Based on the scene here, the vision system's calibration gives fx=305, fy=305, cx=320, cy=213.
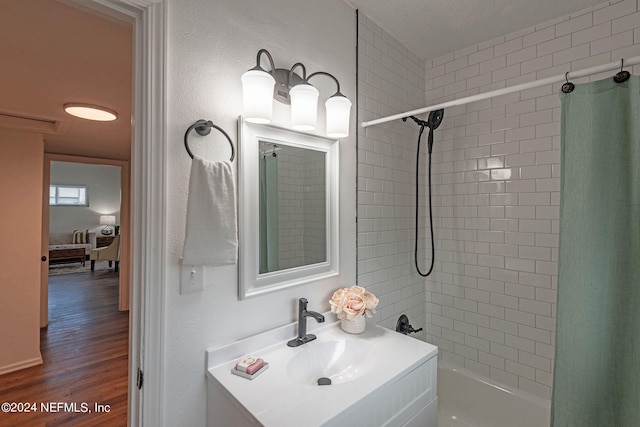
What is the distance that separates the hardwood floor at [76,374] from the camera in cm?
225

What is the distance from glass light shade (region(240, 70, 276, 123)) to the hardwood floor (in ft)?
7.92

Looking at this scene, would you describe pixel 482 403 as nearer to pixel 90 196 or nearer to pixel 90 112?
pixel 90 112

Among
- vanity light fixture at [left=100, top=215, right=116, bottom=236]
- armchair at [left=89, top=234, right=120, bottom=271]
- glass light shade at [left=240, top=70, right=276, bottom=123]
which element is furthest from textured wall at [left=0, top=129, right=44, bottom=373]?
vanity light fixture at [left=100, top=215, right=116, bottom=236]

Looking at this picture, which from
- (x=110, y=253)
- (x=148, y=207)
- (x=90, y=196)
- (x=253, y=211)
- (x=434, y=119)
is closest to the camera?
(x=148, y=207)

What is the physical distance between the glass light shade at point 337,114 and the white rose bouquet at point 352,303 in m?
0.76

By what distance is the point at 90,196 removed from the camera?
27.1 ft

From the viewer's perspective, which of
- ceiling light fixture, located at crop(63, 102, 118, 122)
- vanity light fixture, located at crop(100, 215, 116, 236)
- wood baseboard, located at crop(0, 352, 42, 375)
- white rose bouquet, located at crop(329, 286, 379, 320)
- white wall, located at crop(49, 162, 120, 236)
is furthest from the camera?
vanity light fixture, located at crop(100, 215, 116, 236)

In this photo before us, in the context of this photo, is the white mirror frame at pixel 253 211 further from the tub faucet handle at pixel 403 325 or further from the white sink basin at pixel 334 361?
the tub faucet handle at pixel 403 325

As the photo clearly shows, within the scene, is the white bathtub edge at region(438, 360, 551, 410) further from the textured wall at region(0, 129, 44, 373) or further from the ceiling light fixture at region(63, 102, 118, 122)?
the textured wall at region(0, 129, 44, 373)

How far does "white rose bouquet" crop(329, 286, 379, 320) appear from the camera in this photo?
1.40m

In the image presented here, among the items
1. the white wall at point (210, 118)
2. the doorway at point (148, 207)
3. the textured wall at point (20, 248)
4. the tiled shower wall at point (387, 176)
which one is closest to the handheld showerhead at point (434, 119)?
the tiled shower wall at point (387, 176)

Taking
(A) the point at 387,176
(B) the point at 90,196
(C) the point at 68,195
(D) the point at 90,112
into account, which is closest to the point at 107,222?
(B) the point at 90,196

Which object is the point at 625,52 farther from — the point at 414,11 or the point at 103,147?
the point at 103,147

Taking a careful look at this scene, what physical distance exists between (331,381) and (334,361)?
102mm
